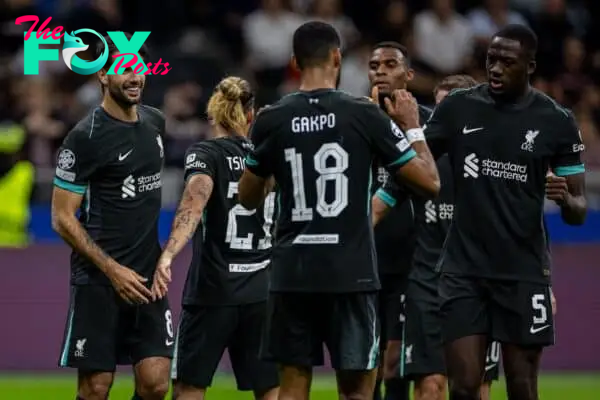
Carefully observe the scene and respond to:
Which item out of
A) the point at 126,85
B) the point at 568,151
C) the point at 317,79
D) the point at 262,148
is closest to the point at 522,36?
the point at 568,151

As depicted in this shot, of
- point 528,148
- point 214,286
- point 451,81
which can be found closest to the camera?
point 528,148

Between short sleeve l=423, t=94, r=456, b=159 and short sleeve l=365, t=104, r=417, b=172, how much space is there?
40.9 inches

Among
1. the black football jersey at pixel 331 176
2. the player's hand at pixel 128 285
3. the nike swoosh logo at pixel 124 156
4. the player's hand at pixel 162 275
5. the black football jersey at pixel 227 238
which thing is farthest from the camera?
the black football jersey at pixel 227 238

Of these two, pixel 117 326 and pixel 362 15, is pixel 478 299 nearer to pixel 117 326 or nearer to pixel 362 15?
pixel 117 326

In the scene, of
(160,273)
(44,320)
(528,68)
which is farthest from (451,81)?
(44,320)

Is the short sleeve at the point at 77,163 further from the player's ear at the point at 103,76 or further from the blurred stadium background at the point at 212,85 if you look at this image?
the blurred stadium background at the point at 212,85

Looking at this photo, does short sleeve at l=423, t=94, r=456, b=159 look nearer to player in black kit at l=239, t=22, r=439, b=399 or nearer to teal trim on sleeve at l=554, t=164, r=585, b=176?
teal trim on sleeve at l=554, t=164, r=585, b=176

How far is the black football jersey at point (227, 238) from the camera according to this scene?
923 cm

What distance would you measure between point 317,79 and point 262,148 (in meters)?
0.48

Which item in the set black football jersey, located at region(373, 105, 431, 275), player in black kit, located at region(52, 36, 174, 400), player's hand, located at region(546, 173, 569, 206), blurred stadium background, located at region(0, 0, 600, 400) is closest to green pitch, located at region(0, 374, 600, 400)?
blurred stadium background, located at region(0, 0, 600, 400)

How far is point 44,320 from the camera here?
1400 centimetres

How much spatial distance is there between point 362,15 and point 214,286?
921 cm

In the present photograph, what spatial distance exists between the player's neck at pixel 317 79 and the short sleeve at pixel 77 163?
5.51 feet

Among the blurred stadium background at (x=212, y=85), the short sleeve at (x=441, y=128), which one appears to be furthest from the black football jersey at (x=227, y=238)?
the blurred stadium background at (x=212, y=85)
